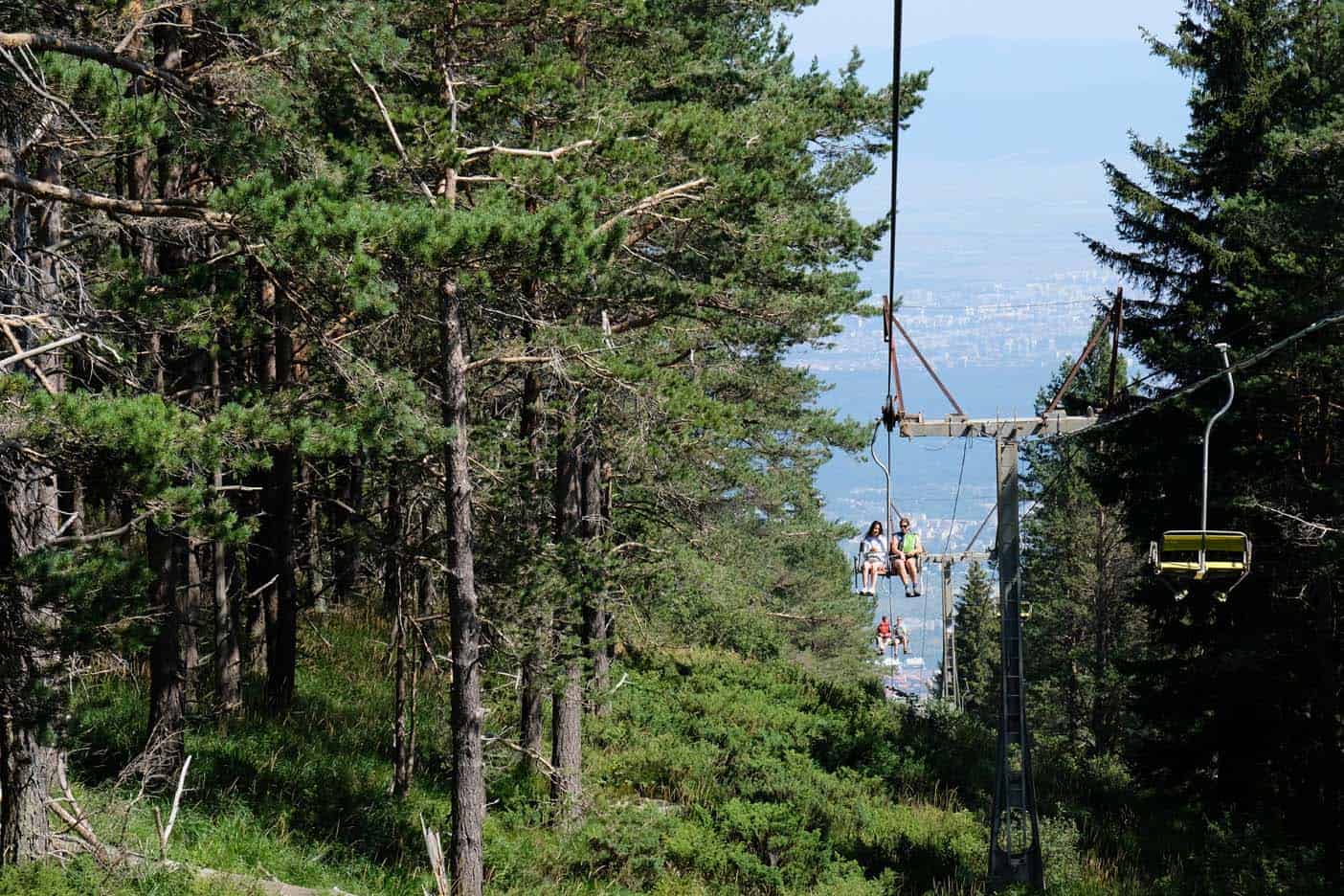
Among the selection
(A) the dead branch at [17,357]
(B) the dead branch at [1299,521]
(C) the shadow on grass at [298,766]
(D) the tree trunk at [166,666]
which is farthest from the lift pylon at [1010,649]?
(A) the dead branch at [17,357]

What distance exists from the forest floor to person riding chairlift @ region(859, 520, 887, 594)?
3.43 metres

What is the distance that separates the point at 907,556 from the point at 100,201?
11430 mm

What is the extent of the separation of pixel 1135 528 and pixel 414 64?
15.1m

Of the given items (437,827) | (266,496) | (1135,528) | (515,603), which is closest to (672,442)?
(515,603)

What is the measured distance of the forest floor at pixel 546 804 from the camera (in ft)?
38.8

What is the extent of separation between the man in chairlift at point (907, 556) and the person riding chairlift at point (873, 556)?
0.28m

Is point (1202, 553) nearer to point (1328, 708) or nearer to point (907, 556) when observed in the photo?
point (907, 556)

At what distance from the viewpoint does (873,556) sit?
17047 mm

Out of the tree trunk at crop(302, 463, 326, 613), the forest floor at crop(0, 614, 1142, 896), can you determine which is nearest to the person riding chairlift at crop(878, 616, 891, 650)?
the forest floor at crop(0, 614, 1142, 896)

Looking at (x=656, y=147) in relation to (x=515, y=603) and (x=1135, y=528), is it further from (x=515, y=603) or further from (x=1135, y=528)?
(x=1135, y=528)

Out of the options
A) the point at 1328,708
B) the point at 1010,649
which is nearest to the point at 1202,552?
the point at 1010,649

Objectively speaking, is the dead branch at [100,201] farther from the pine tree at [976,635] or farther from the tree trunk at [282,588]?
the pine tree at [976,635]

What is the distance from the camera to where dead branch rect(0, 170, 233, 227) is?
25.1 ft

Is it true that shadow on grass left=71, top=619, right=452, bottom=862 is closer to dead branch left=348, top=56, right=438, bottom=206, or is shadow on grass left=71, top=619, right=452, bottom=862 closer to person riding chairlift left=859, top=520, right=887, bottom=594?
dead branch left=348, top=56, right=438, bottom=206
